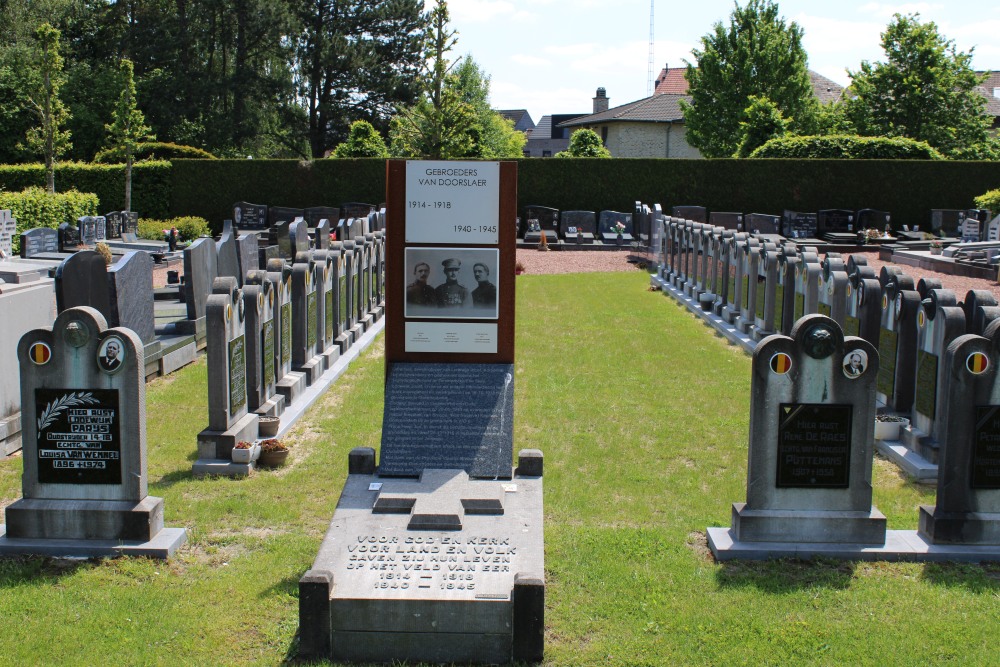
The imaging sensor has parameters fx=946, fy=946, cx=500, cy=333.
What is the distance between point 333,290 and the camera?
42.3ft

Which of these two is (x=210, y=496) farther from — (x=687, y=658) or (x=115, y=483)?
(x=687, y=658)

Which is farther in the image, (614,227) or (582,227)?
(582,227)

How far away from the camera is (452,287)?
21.7 ft

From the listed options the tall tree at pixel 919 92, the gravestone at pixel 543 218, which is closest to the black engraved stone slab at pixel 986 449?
the gravestone at pixel 543 218

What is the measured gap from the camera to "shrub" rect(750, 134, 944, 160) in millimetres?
34125

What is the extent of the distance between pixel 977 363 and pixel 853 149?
100 ft

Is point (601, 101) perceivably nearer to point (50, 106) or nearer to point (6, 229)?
point (50, 106)

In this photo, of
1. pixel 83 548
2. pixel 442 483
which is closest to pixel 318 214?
pixel 83 548

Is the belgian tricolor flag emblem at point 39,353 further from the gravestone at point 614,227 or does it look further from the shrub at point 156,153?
the shrub at point 156,153

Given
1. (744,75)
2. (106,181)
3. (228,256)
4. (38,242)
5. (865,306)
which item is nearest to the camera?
(865,306)

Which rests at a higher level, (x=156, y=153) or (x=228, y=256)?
(x=156, y=153)

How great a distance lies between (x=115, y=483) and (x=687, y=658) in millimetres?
3712

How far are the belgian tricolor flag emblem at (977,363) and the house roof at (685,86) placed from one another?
6057cm

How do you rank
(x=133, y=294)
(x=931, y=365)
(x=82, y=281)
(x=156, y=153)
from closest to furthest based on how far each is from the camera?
(x=931, y=365) < (x=82, y=281) < (x=133, y=294) < (x=156, y=153)
